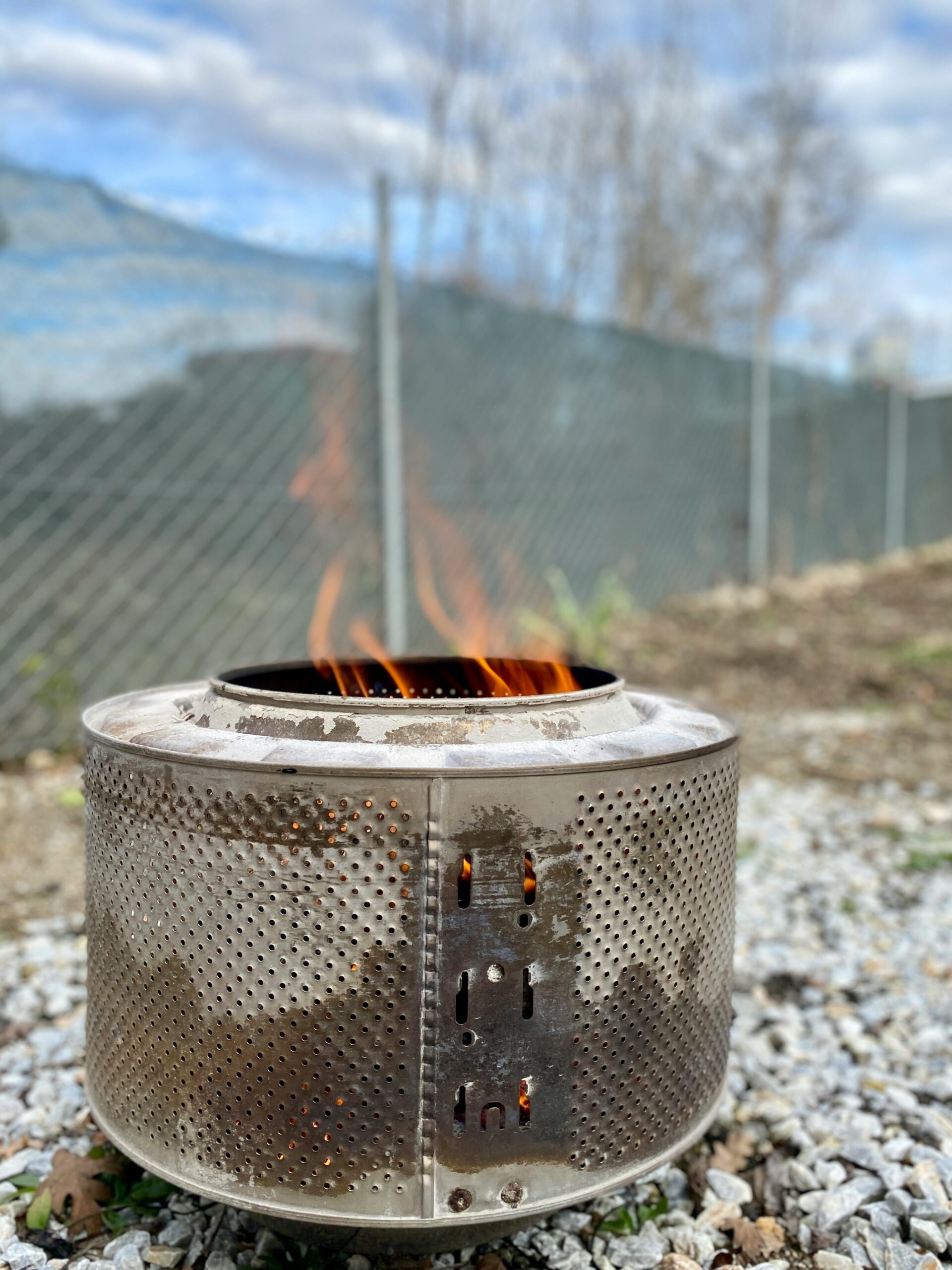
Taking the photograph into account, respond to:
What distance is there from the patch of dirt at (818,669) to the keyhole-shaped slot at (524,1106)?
413 centimetres

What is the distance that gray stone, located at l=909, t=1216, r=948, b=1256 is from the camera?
211 centimetres

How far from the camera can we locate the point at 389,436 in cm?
636

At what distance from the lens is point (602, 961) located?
1.81 meters

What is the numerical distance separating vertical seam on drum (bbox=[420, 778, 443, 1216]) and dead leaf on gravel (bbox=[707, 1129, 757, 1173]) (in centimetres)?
98

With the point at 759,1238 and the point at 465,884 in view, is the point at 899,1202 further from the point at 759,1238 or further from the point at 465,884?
the point at 465,884

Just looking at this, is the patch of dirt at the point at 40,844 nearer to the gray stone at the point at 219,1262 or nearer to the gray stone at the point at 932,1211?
the gray stone at the point at 219,1262

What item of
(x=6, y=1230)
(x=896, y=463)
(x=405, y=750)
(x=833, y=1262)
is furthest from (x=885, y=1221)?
(x=896, y=463)

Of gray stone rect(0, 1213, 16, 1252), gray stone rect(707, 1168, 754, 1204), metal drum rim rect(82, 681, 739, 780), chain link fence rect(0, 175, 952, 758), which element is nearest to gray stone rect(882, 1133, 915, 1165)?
gray stone rect(707, 1168, 754, 1204)

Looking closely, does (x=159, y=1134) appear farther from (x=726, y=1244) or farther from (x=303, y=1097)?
(x=726, y=1244)

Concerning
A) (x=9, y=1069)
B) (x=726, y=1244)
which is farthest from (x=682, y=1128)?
(x=9, y=1069)

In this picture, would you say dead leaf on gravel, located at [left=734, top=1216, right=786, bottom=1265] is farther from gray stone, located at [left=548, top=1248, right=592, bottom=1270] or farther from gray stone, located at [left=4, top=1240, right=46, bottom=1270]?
gray stone, located at [left=4, top=1240, right=46, bottom=1270]

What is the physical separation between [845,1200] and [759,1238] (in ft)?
0.79

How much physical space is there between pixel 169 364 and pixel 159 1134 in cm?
436

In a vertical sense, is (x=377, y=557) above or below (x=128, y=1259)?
above
